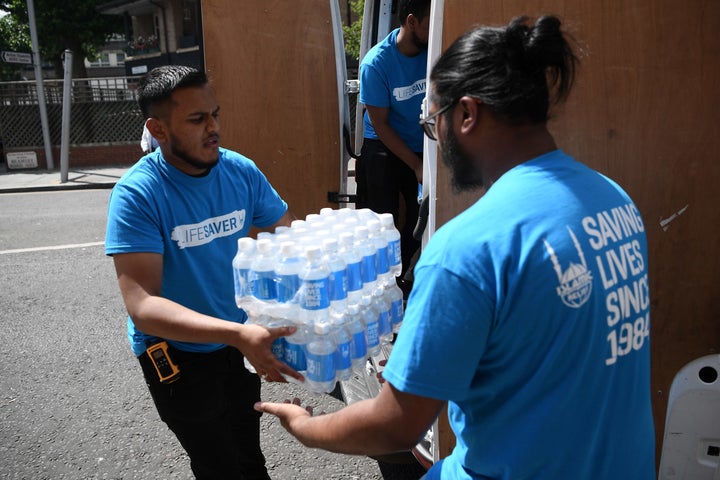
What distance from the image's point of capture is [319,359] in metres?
2.00

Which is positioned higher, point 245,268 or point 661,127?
point 661,127

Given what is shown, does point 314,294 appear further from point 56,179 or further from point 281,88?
point 56,179

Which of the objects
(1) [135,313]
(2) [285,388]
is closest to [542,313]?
(1) [135,313]

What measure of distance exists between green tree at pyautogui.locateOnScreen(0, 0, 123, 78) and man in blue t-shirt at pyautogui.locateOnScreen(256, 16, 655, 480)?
26.5 m

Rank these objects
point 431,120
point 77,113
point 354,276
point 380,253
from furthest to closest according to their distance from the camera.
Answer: point 77,113 → point 380,253 → point 354,276 → point 431,120

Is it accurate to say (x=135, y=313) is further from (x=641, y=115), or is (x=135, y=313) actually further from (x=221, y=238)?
(x=641, y=115)

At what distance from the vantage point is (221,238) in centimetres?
243

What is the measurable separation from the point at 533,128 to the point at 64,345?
184 inches

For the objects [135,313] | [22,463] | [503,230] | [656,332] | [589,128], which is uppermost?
[589,128]

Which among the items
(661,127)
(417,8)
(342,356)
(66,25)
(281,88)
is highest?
(66,25)

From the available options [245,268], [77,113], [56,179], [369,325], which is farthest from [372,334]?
[77,113]

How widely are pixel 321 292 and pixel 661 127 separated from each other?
4.57 ft

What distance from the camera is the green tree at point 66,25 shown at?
2362 centimetres

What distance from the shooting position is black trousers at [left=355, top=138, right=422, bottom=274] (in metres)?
4.05
